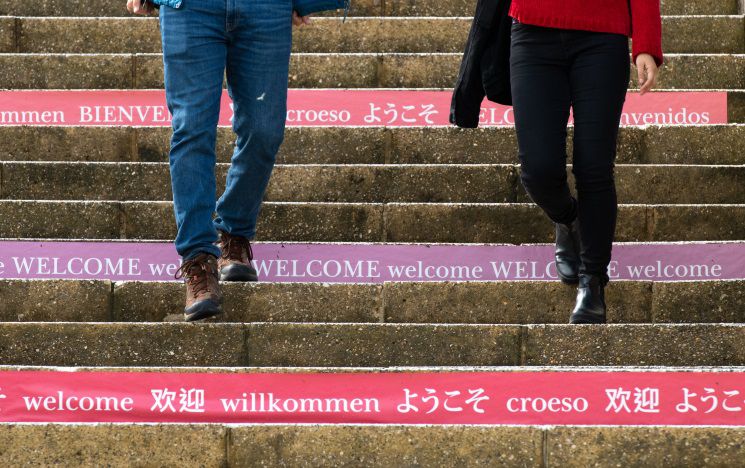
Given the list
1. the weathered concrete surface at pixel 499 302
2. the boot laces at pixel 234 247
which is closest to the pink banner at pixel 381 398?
the weathered concrete surface at pixel 499 302

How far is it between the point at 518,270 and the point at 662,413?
141cm

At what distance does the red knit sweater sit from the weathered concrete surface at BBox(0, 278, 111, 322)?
177 cm

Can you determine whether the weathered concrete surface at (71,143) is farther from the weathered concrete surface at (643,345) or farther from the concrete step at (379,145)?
the weathered concrete surface at (643,345)

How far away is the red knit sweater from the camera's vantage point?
4.80 metres

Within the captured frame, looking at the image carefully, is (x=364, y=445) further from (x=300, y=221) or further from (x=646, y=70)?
(x=300, y=221)

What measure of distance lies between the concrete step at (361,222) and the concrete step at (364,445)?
6.79 ft

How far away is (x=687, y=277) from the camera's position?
570 centimetres

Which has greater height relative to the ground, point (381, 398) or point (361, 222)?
point (361, 222)

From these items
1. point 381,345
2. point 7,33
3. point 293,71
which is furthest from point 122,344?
point 7,33

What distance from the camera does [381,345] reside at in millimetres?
4934

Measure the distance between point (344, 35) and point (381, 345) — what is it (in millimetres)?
3889

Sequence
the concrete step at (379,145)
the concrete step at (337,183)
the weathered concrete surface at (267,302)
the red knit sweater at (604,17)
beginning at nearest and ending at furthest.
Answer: the red knit sweater at (604,17) < the weathered concrete surface at (267,302) < the concrete step at (337,183) < the concrete step at (379,145)

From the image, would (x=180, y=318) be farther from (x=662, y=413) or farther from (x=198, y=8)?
(x=662, y=413)

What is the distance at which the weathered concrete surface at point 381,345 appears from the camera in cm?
491
